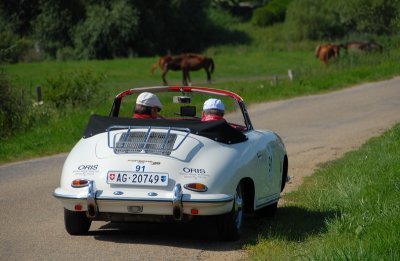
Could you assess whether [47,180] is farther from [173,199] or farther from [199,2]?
[199,2]

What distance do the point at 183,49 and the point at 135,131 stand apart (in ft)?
260

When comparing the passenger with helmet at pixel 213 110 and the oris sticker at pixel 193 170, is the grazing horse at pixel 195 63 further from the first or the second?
the oris sticker at pixel 193 170

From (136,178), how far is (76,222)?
97 centimetres

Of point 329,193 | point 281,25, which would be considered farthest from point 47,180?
point 281,25

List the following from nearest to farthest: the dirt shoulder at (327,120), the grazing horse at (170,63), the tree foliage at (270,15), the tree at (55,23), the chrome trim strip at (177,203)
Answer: the chrome trim strip at (177,203)
the dirt shoulder at (327,120)
the grazing horse at (170,63)
the tree at (55,23)
the tree foliage at (270,15)

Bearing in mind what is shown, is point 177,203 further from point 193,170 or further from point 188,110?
point 188,110

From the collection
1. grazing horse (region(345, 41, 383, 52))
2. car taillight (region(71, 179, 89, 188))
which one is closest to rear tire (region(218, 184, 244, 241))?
car taillight (region(71, 179, 89, 188))

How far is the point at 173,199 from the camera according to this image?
8.98m

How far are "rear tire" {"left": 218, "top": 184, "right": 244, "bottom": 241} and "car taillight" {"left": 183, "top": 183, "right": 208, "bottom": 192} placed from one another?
0.40 meters

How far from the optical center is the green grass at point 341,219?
7828 millimetres

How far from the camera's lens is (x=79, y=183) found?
9391mm

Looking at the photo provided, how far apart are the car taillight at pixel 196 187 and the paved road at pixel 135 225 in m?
0.56

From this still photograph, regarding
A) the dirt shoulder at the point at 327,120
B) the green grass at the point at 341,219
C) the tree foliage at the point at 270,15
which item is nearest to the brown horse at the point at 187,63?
the dirt shoulder at the point at 327,120

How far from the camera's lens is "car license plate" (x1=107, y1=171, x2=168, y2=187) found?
9.13 metres
